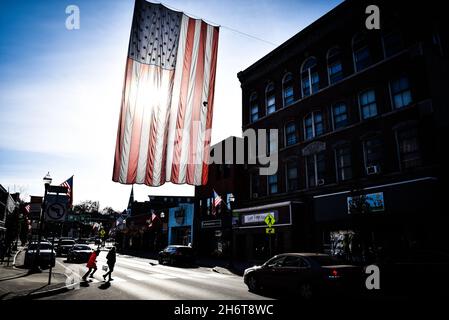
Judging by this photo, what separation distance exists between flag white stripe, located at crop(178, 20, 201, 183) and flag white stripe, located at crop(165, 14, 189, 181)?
1.11 feet

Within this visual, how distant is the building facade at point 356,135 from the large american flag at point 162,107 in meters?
9.10

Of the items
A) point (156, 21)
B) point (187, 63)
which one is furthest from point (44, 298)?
point (156, 21)

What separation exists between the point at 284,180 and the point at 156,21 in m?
16.5

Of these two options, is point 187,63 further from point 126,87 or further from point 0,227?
point 0,227

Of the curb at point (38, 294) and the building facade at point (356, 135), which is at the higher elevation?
the building facade at point (356, 135)

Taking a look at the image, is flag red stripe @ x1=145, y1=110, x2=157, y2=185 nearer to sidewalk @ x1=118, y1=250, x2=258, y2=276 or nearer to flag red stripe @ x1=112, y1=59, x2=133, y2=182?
flag red stripe @ x1=112, y1=59, x2=133, y2=182

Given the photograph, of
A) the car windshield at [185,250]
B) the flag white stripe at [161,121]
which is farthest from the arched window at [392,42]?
the car windshield at [185,250]

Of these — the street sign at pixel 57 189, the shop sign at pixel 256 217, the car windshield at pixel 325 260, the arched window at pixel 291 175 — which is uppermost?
the arched window at pixel 291 175

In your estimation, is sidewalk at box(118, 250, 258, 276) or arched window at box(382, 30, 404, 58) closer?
arched window at box(382, 30, 404, 58)

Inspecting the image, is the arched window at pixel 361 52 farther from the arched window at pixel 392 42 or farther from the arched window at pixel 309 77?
the arched window at pixel 309 77

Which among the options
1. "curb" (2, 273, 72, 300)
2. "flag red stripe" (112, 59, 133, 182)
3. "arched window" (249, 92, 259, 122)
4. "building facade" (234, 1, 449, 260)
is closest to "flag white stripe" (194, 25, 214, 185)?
"flag red stripe" (112, 59, 133, 182)

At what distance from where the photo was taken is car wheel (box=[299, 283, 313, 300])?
9117 millimetres

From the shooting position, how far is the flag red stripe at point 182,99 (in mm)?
9734

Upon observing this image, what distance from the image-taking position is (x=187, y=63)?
10.7 meters
